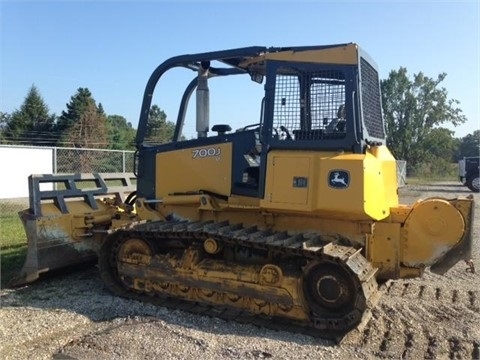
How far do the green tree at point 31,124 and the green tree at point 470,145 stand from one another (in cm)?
5741

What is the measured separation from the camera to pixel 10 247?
28.7 feet

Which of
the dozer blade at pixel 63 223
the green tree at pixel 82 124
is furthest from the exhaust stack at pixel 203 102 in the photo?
the green tree at pixel 82 124

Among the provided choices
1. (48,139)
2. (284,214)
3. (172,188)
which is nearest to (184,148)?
(172,188)

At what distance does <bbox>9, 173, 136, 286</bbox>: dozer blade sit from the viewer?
6438mm

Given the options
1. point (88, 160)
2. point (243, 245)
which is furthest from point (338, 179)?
point (88, 160)

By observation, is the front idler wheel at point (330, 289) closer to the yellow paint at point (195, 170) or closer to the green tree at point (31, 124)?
the yellow paint at point (195, 170)

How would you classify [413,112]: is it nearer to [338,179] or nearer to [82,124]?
[82,124]

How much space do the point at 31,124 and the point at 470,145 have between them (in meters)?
65.0

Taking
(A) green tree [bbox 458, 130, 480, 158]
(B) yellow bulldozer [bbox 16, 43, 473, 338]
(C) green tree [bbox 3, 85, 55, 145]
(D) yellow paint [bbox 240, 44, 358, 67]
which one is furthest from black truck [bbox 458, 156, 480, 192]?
(A) green tree [bbox 458, 130, 480, 158]

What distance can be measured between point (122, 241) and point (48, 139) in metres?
48.7

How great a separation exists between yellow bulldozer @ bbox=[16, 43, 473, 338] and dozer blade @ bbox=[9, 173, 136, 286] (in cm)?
3

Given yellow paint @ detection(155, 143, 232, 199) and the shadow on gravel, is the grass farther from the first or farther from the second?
yellow paint @ detection(155, 143, 232, 199)

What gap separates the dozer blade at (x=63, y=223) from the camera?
644cm

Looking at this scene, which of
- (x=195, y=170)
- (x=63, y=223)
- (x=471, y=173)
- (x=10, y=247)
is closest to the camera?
(x=195, y=170)
